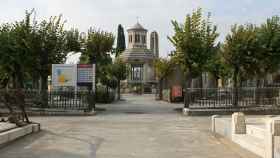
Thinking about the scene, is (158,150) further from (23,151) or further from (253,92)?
(253,92)

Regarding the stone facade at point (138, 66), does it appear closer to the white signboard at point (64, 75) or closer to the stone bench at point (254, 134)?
the white signboard at point (64, 75)

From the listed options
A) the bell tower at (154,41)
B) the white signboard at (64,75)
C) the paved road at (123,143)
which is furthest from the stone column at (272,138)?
the bell tower at (154,41)

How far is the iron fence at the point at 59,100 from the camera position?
28.2 meters

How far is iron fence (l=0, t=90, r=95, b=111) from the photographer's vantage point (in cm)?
2820

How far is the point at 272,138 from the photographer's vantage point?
34.7ft

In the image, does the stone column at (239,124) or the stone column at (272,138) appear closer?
the stone column at (272,138)

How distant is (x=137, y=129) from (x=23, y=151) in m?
6.87

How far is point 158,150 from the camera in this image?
1392 cm

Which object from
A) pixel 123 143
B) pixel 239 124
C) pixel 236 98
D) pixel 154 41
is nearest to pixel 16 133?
pixel 123 143

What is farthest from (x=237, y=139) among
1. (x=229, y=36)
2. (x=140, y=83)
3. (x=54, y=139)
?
(x=140, y=83)

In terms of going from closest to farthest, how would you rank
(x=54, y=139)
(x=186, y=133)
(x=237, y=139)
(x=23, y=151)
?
(x=23, y=151)
(x=237, y=139)
(x=54, y=139)
(x=186, y=133)

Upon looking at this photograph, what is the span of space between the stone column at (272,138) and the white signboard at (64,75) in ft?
64.9

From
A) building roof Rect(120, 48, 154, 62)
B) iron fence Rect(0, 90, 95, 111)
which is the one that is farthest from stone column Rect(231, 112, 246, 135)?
building roof Rect(120, 48, 154, 62)

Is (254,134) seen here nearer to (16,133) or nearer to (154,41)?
(16,133)
